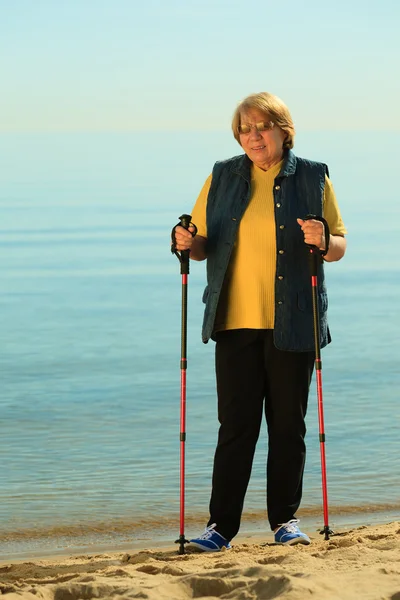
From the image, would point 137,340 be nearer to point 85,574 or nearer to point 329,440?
point 329,440

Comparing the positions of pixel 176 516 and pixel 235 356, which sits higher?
pixel 235 356

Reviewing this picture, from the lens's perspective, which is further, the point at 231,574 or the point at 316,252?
the point at 316,252

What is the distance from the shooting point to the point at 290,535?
5047 mm

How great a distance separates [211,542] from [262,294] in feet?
3.21

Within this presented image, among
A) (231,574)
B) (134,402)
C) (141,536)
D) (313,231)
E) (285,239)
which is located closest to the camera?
(231,574)

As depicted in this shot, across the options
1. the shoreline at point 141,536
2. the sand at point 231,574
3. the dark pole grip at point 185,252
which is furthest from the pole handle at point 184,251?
the shoreline at point 141,536

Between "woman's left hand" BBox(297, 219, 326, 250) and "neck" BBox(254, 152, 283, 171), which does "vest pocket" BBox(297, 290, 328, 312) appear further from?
"neck" BBox(254, 152, 283, 171)

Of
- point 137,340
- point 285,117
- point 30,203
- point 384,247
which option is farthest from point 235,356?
point 30,203

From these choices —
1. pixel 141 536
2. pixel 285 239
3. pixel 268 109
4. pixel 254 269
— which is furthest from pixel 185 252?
pixel 141 536

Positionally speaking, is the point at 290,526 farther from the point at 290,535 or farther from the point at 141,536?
the point at 141,536

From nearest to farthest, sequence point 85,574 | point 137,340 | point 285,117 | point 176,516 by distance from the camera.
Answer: point 85,574
point 285,117
point 176,516
point 137,340

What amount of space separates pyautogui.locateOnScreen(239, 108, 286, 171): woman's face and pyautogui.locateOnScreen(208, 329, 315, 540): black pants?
→ 66 cm

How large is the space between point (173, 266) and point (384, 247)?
370cm

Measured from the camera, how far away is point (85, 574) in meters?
4.55
